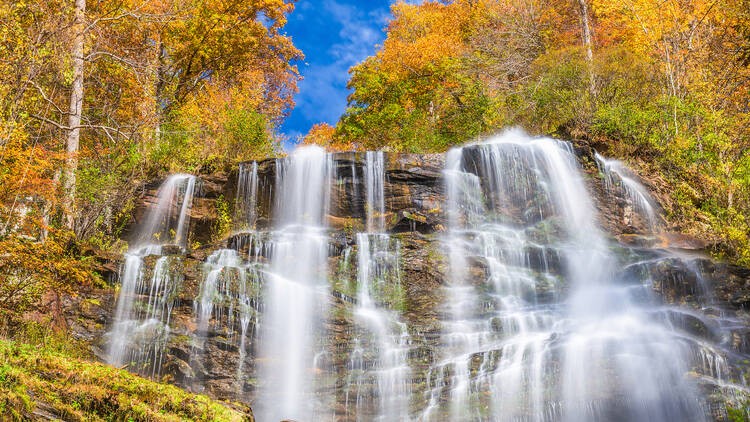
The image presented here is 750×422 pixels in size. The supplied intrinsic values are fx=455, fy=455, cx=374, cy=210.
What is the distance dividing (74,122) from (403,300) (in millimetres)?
10552

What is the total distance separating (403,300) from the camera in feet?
35.9

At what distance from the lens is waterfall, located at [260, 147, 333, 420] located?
9.12 metres

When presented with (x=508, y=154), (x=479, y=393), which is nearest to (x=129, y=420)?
(x=479, y=393)

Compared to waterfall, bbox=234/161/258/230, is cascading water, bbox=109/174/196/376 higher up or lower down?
lower down

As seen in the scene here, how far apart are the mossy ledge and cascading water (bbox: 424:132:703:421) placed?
5.17 m

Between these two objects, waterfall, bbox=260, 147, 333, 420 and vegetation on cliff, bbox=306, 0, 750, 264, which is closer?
waterfall, bbox=260, 147, 333, 420

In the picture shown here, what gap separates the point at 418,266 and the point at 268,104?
20.0 m

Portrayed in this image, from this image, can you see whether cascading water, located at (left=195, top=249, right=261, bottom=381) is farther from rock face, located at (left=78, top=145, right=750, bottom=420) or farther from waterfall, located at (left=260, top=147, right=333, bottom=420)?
waterfall, located at (left=260, top=147, right=333, bottom=420)

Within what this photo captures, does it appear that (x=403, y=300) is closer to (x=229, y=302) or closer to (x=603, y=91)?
(x=229, y=302)

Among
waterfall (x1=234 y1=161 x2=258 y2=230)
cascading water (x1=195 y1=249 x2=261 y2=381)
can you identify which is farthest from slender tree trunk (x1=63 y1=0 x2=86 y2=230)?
waterfall (x1=234 y1=161 x2=258 y2=230)

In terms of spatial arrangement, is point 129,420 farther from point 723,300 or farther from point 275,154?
point 275,154

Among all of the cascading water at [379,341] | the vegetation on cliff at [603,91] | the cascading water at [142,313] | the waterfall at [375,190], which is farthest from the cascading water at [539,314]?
the cascading water at [142,313]

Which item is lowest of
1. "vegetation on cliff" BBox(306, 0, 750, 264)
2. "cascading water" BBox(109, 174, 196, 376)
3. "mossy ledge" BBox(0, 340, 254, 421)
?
"mossy ledge" BBox(0, 340, 254, 421)

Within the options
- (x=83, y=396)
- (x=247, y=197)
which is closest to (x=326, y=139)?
(x=247, y=197)
